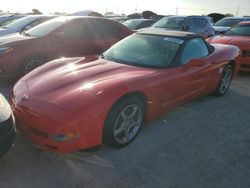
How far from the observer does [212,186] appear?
9.46 ft

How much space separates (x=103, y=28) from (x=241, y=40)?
3.74 metres

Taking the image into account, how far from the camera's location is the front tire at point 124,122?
3211 mm

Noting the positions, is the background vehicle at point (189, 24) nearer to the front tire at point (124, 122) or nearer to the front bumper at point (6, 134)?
the front tire at point (124, 122)

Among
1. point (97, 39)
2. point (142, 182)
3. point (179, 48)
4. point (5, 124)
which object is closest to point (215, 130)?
point (179, 48)

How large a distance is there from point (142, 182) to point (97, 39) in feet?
15.3

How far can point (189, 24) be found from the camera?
11133 mm

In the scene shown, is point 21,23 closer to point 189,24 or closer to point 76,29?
point 76,29

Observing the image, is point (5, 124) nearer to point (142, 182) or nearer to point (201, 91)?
point (142, 182)

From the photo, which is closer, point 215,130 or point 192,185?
point 192,185

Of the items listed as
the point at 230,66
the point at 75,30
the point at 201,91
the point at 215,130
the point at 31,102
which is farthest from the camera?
the point at 75,30

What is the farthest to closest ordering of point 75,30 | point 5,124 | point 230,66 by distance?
point 75,30 → point 230,66 → point 5,124

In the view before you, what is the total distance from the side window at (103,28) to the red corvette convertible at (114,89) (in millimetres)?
2401

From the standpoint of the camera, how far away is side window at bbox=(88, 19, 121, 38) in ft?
22.9

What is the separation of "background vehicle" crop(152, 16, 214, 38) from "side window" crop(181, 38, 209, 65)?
6.06 meters
